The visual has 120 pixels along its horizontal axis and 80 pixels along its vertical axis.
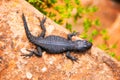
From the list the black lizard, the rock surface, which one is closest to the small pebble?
the rock surface

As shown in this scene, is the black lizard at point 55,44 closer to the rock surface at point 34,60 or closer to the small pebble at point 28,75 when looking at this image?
the rock surface at point 34,60

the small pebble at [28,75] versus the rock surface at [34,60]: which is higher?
the rock surface at [34,60]

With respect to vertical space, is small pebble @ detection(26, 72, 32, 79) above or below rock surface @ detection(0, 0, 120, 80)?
below

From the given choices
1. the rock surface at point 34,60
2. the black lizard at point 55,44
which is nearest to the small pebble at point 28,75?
the rock surface at point 34,60

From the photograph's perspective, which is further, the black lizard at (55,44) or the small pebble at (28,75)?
the black lizard at (55,44)

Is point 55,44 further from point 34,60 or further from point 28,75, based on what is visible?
point 28,75

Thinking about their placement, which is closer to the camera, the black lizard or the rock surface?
the rock surface

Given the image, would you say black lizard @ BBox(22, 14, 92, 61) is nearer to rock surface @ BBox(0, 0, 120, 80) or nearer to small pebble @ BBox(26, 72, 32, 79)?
rock surface @ BBox(0, 0, 120, 80)
